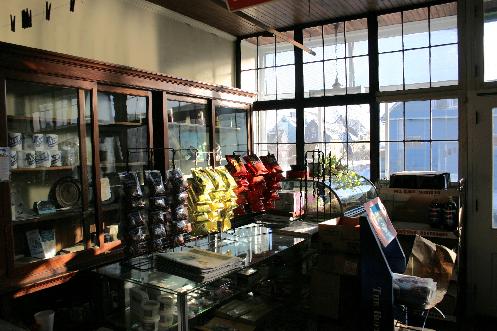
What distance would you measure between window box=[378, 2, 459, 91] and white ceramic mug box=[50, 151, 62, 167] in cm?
363

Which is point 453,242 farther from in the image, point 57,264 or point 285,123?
point 57,264

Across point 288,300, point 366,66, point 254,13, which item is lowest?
point 288,300

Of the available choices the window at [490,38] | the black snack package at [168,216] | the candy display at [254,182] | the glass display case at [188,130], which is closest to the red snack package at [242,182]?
the candy display at [254,182]

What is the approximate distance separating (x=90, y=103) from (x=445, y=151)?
3690 millimetres

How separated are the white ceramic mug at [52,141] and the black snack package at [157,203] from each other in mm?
1277

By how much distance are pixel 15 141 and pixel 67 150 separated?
42cm

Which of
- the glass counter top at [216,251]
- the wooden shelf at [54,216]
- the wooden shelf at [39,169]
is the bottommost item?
the glass counter top at [216,251]

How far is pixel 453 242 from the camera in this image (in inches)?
147

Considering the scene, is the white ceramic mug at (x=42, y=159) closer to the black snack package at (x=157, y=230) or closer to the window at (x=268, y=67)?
the black snack package at (x=157, y=230)

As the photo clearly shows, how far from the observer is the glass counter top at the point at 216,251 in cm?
195

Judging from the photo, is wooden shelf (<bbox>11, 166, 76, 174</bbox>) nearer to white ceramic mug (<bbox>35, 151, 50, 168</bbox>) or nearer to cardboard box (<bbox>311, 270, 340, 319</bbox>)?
white ceramic mug (<bbox>35, 151, 50, 168</bbox>)

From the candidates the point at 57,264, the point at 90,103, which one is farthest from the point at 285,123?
the point at 57,264

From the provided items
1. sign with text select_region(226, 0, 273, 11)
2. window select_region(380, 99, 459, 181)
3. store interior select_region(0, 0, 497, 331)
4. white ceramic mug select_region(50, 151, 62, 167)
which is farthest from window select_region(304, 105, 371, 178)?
white ceramic mug select_region(50, 151, 62, 167)

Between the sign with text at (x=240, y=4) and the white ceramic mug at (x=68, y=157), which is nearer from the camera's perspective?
the sign with text at (x=240, y=4)
